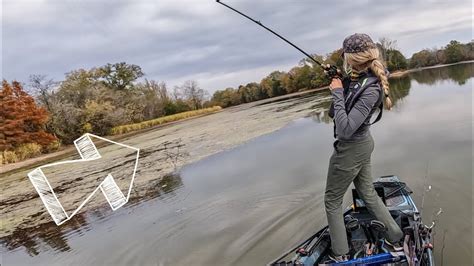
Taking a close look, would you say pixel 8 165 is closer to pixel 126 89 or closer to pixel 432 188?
pixel 432 188

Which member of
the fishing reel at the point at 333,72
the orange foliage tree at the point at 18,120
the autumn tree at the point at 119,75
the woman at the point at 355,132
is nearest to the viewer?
the woman at the point at 355,132

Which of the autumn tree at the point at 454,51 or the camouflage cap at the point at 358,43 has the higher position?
the camouflage cap at the point at 358,43

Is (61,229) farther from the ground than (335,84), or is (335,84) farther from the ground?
(335,84)

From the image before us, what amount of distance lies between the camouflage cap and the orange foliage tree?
23.6 metres

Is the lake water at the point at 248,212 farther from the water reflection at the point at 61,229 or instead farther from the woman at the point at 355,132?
the woman at the point at 355,132

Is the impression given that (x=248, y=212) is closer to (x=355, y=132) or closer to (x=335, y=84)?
(x=355, y=132)

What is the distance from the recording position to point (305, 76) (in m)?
60.0

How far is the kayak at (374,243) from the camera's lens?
8.77 ft

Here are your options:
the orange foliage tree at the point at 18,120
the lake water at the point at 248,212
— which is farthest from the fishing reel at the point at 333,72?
the orange foliage tree at the point at 18,120

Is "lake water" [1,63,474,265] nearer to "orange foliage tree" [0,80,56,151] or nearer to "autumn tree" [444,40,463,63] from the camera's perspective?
"orange foliage tree" [0,80,56,151]

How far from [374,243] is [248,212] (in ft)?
8.19

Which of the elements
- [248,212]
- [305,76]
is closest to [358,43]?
[248,212]

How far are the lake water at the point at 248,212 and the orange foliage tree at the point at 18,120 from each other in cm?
1763

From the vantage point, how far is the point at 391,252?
269 centimetres
